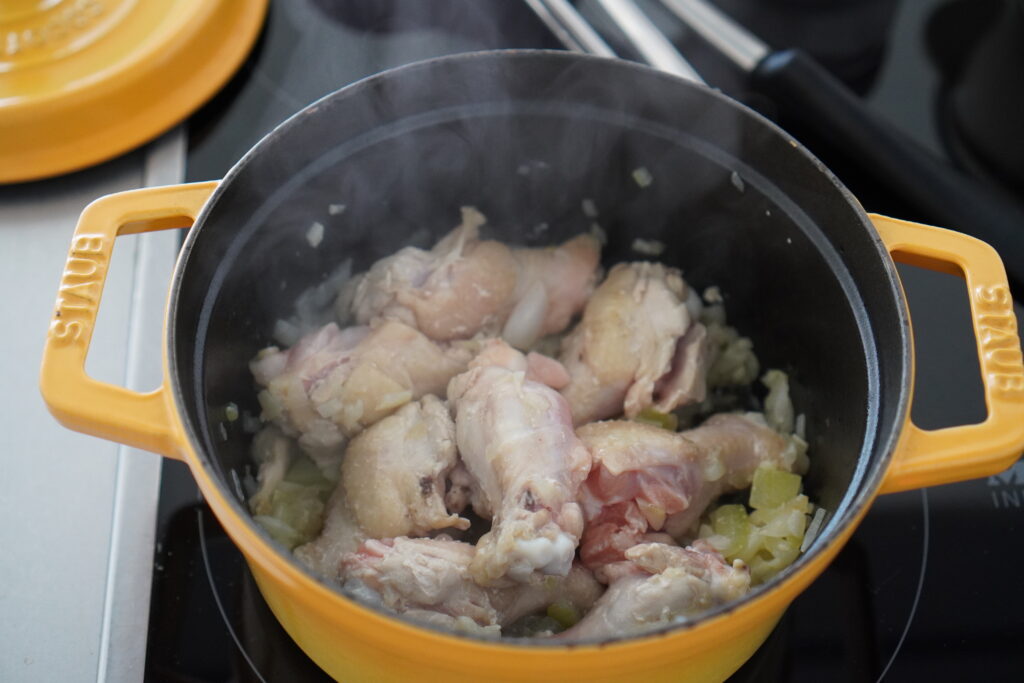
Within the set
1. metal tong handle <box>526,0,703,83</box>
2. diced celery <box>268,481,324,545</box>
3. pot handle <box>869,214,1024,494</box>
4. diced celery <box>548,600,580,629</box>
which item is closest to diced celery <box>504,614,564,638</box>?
diced celery <box>548,600,580,629</box>

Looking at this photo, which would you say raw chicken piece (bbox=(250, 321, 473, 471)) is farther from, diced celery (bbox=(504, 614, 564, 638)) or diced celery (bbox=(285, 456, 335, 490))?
diced celery (bbox=(504, 614, 564, 638))

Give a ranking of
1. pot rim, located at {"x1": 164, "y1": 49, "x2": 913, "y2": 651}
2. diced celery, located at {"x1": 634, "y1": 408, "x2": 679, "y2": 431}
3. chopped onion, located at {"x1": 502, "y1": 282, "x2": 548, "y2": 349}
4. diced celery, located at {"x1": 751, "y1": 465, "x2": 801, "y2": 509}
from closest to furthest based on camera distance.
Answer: pot rim, located at {"x1": 164, "y1": 49, "x2": 913, "y2": 651}, diced celery, located at {"x1": 751, "y1": 465, "x2": 801, "y2": 509}, diced celery, located at {"x1": 634, "y1": 408, "x2": 679, "y2": 431}, chopped onion, located at {"x1": 502, "y1": 282, "x2": 548, "y2": 349}

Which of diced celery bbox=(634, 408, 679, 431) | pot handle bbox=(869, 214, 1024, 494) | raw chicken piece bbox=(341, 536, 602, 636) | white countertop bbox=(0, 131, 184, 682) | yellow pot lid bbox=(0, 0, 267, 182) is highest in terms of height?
pot handle bbox=(869, 214, 1024, 494)

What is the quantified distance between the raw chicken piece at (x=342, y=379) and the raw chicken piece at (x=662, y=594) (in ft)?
1.52

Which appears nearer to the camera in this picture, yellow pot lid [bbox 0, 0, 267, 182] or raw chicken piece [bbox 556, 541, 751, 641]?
raw chicken piece [bbox 556, 541, 751, 641]

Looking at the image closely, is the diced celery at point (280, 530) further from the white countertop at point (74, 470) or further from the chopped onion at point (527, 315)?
the chopped onion at point (527, 315)

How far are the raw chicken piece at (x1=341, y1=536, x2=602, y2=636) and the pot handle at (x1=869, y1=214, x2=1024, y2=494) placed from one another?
50cm

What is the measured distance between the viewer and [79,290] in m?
1.12

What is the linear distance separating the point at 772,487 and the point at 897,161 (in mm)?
653

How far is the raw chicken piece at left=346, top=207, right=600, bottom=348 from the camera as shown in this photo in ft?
5.20

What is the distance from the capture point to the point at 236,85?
184 centimetres

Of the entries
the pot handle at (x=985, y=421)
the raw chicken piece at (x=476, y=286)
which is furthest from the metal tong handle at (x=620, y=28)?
the pot handle at (x=985, y=421)

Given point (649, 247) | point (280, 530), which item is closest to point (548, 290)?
point (649, 247)

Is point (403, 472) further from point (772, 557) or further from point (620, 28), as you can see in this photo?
point (620, 28)
